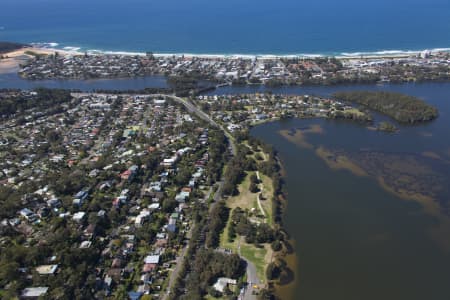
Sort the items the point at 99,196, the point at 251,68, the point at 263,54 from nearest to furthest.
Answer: the point at 99,196 < the point at 251,68 < the point at 263,54

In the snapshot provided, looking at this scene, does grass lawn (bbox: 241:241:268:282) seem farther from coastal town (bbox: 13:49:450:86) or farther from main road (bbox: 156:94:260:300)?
coastal town (bbox: 13:49:450:86)

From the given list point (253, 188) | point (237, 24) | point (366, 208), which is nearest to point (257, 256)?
point (253, 188)

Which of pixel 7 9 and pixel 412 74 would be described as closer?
pixel 412 74

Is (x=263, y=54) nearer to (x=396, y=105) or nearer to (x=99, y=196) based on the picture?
(x=396, y=105)

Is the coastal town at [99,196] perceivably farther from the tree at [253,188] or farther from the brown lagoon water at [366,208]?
the brown lagoon water at [366,208]

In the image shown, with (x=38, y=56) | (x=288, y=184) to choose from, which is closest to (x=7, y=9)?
(x=38, y=56)

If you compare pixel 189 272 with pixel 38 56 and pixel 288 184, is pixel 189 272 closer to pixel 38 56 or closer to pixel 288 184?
pixel 288 184

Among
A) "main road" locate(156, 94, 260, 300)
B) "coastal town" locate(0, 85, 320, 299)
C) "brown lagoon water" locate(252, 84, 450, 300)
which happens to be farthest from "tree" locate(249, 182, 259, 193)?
"brown lagoon water" locate(252, 84, 450, 300)
